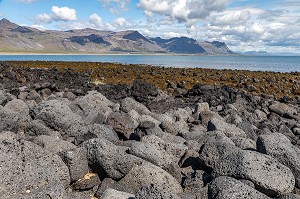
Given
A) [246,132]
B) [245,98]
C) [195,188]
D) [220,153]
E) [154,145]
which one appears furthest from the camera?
[245,98]

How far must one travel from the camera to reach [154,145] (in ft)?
28.4

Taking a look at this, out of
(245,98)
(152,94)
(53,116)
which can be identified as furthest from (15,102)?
(245,98)

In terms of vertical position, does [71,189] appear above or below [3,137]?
below

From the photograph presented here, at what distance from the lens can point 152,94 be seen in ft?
69.2

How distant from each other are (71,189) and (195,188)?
7.68 ft

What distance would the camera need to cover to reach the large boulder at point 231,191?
5.75 m

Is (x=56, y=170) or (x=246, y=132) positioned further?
(x=246, y=132)

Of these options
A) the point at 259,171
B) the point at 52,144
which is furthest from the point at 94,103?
the point at 259,171

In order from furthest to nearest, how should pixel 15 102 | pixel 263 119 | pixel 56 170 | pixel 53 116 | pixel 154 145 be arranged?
pixel 263 119, pixel 15 102, pixel 53 116, pixel 154 145, pixel 56 170

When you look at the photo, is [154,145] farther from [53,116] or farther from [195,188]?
[53,116]

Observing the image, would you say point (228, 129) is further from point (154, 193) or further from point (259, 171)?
point (154, 193)

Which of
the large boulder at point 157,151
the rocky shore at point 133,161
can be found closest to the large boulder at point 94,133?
→ the rocky shore at point 133,161

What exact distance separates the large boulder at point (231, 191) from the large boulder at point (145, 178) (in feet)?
4.06

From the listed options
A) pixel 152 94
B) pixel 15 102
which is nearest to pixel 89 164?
pixel 15 102
